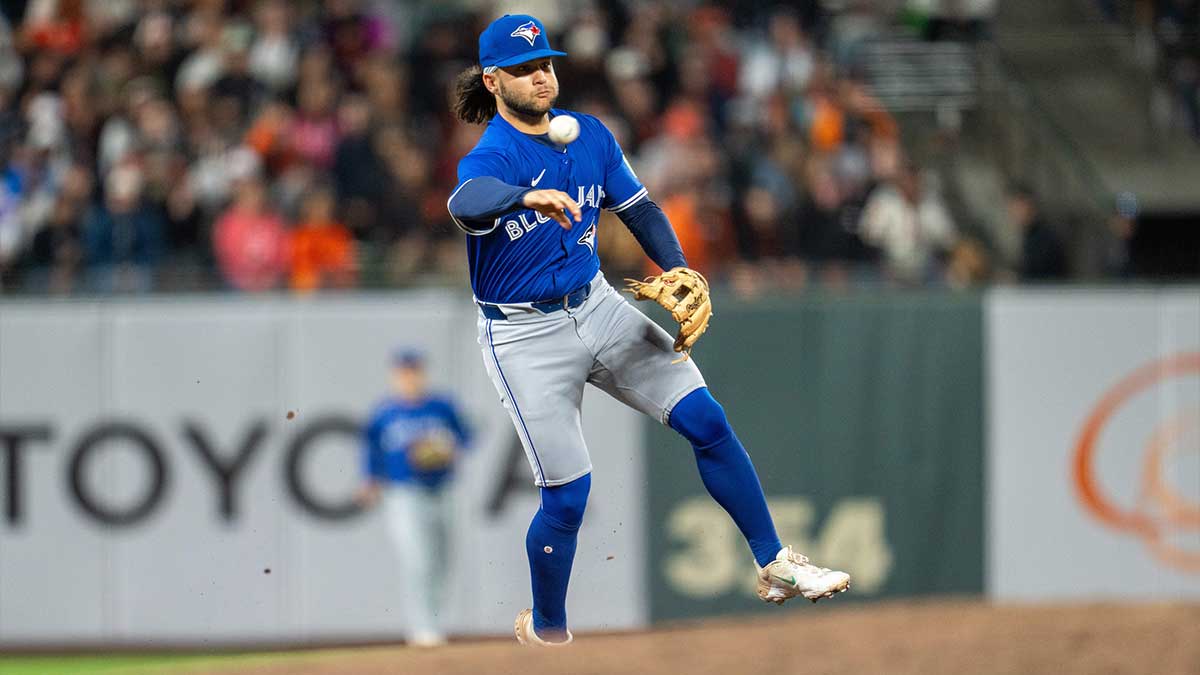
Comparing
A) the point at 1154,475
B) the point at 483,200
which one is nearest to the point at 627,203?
the point at 483,200

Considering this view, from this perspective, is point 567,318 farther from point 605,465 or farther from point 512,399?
point 605,465

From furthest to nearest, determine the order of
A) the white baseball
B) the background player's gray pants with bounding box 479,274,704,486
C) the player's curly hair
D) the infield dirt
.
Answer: the infield dirt < the player's curly hair < the background player's gray pants with bounding box 479,274,704,486 < the white baseball

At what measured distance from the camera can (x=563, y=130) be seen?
19.8 feet

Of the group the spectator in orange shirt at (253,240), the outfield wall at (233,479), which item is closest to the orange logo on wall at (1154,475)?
the outfield wall at (233,479)

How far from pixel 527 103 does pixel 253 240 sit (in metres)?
7.17

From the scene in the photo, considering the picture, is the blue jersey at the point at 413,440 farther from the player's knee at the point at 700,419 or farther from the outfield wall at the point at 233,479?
the player's knee at the point at 700,419

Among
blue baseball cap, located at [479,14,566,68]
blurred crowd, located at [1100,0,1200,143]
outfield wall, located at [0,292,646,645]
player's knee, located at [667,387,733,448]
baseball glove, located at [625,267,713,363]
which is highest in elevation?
blurred crowd, located at [1100,0,1200,143]

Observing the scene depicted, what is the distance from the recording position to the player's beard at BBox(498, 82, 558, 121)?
21.0 feet

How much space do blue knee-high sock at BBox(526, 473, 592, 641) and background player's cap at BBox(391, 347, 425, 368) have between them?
20.1ft

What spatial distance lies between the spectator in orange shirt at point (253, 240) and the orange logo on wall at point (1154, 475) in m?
6.62

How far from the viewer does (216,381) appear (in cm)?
1345

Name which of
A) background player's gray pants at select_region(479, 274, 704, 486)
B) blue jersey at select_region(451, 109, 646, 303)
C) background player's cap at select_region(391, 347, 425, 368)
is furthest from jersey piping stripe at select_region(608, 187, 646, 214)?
background player's cap at select_region(391, 347, 425, 368)

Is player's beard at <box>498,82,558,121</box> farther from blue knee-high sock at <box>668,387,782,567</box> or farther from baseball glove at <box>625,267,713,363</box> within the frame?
blue knee-high sock at <box>668,387,782,567</box>

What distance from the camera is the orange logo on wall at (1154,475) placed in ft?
43.3
